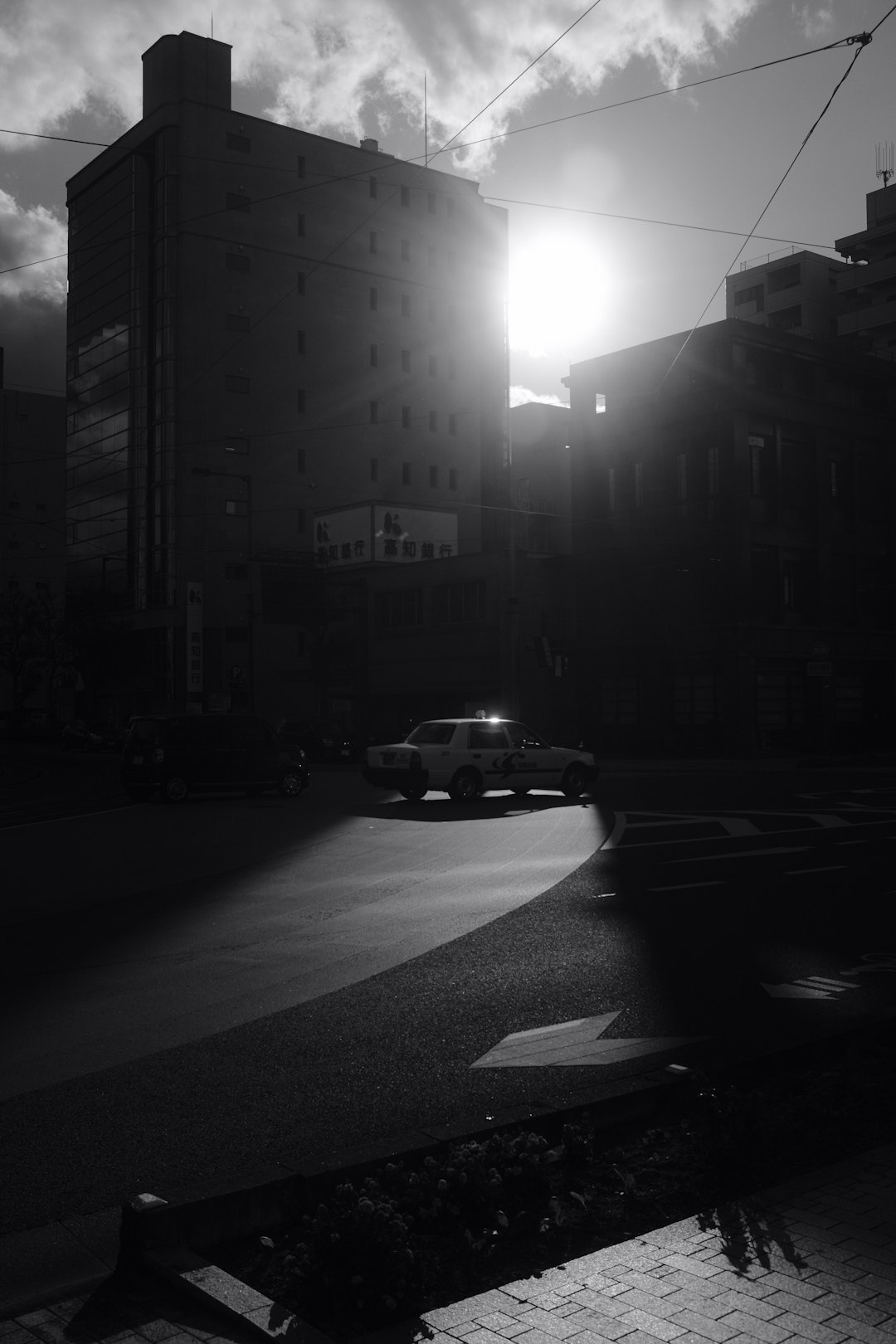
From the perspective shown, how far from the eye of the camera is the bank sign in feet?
259

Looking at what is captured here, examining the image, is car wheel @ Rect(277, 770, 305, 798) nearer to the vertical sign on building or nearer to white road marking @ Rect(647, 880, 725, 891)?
white road marking @ Rect(647, 880, 725, 891)

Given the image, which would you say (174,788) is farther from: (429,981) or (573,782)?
(429,981)

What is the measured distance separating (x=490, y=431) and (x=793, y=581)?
50.9 meters

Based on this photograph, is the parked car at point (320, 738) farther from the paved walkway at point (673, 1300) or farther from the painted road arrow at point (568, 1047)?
the paved walkway at point (673, 1300)

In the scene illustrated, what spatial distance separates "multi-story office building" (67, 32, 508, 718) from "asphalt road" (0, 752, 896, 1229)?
194ft

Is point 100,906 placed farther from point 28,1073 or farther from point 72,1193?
point 72,1193

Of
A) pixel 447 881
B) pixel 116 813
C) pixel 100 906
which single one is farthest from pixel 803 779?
pixel 100 906

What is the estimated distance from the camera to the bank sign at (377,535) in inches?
3105

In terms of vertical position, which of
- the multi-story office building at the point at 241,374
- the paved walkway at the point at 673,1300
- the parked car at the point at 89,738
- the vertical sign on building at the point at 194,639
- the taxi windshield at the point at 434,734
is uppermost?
the multi-story office building at the point at 241,374

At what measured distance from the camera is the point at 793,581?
50562 mm

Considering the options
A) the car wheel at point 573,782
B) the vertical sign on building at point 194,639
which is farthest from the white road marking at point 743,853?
the vertical sign on building at point 194,639

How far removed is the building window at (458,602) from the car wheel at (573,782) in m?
30.6

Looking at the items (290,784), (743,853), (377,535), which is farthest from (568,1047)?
(377,535)

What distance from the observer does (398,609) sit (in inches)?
2477
